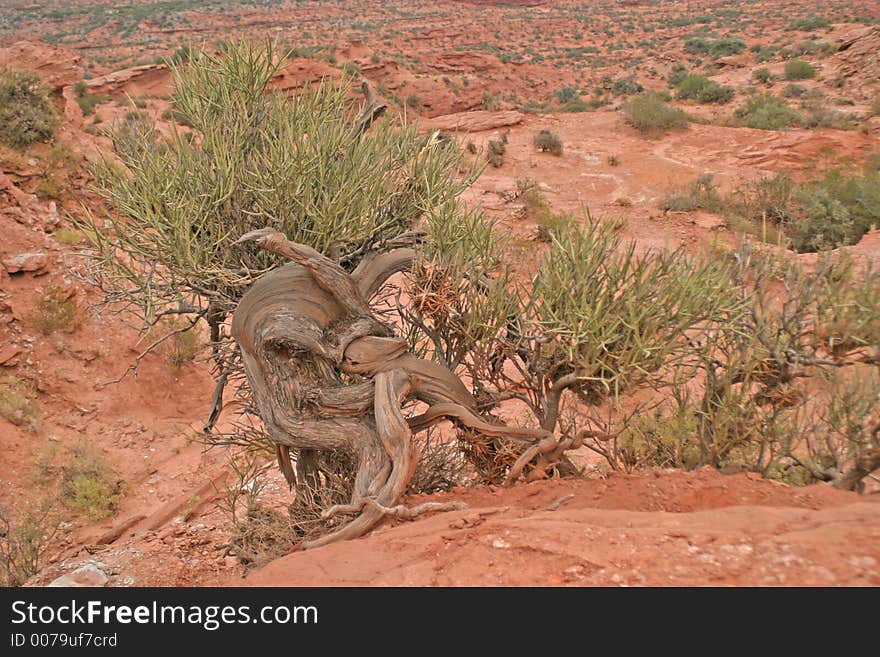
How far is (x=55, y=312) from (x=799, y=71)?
28.4 m

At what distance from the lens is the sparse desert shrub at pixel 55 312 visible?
824cm

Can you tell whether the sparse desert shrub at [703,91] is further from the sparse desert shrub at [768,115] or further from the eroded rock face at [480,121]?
the eroded rock face at [480,121]

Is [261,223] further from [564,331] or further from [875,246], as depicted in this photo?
[875,246]

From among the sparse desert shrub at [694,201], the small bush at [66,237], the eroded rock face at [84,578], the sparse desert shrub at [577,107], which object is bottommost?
the eroded rock face at [84,578]

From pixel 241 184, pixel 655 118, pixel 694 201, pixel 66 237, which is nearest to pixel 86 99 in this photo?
pixel 66 237

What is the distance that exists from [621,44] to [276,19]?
2913 centimetres

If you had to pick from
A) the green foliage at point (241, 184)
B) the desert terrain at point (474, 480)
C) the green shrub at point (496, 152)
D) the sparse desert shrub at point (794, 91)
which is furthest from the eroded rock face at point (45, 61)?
the sparse desert shrub at point (794, 91)

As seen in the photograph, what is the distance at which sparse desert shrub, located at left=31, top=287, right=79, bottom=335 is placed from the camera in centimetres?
824

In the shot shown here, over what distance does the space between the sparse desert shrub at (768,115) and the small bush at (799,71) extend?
193 inches

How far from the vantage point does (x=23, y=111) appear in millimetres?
10477

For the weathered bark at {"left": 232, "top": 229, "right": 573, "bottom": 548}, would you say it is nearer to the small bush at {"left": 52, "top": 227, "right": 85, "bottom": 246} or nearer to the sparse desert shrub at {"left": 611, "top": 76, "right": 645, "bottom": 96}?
the small bush at {"left": 52, "top": 227, "right": 85, "bottom": 246}

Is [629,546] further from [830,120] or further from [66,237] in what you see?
[830,120]

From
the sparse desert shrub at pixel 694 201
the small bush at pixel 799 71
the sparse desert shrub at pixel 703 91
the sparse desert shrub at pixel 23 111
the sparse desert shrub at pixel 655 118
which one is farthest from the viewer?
the small bush at pixel 799 71

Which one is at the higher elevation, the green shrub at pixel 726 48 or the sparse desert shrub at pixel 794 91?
the green shrub at pixel 726 48
